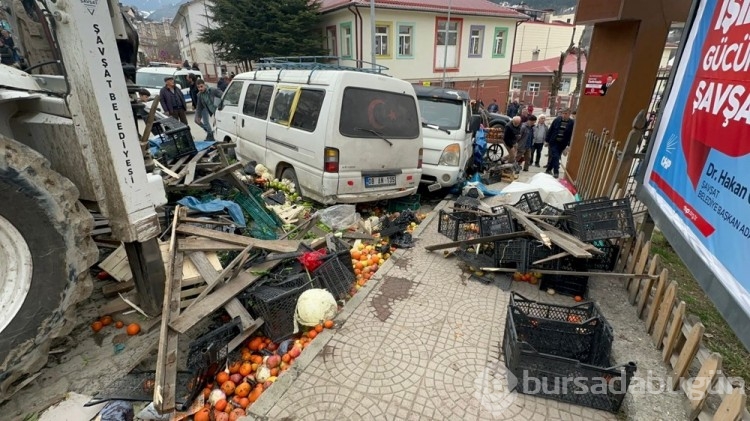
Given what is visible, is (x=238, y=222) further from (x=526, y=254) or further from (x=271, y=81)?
(x=526, y=254)

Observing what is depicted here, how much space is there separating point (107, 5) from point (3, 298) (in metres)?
2.13

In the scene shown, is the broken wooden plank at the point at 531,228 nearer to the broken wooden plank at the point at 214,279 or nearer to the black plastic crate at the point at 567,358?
the black plastic crate at the point at 567,358

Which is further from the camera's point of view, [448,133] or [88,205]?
[448,133]

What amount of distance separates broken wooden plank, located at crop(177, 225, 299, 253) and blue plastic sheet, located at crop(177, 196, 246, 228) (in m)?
0.62

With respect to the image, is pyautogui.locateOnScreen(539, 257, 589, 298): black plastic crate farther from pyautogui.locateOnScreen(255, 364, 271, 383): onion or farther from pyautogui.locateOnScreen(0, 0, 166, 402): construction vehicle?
pyautogui.locateOnScreen(0, 0, 166, 402): construction vehicle

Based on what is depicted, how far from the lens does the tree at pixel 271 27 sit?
68.4 ft

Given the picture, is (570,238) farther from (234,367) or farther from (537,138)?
(537,138)

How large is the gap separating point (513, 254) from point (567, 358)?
167cm

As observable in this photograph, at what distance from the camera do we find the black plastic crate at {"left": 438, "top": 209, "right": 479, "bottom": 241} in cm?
516

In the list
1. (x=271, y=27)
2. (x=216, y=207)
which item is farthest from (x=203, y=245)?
(x=271, y=27)

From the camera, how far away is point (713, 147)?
3.06m

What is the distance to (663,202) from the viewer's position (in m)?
3.94

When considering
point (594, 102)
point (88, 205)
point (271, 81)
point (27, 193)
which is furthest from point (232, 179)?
point (594, 102)

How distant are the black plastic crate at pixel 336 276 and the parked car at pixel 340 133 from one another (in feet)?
5.28
